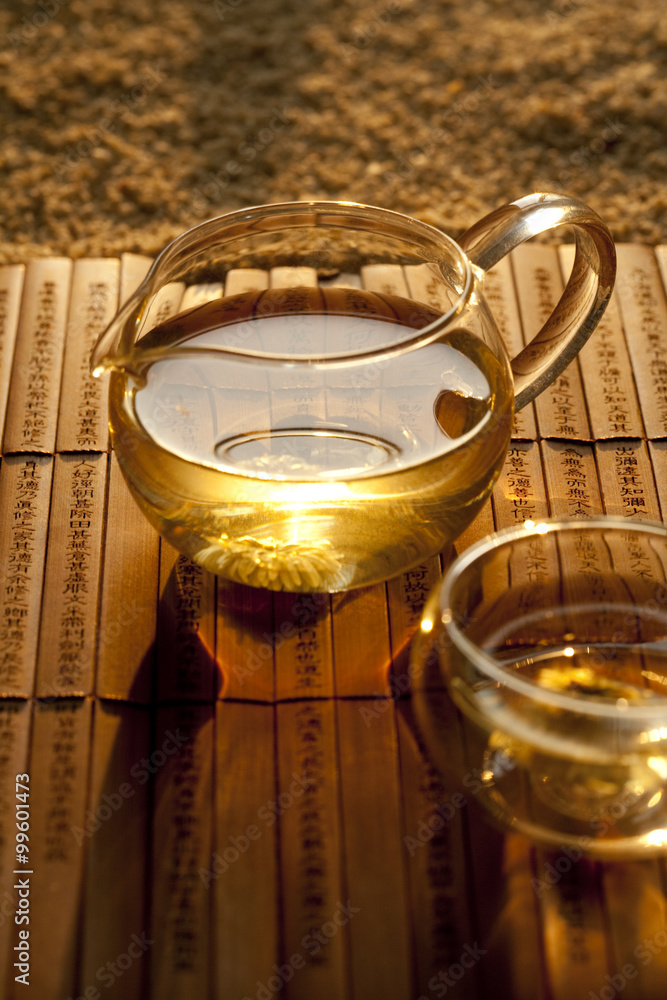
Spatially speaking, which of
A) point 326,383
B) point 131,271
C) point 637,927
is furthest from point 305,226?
point 637,927

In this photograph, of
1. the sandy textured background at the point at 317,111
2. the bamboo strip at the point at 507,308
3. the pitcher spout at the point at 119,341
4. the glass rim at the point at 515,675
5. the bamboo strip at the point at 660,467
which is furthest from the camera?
the sandy textured background at the point at 317,111

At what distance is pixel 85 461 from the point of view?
0.67 metres

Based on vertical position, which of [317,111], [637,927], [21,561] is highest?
[317,111]

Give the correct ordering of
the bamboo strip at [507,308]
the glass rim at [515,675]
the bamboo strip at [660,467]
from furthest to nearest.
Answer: the bamboo strip at [507,308] < the bamboo strip at [660,467] < the glass rim at [515,675]

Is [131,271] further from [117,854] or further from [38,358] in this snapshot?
[117,854]

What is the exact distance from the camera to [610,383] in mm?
726

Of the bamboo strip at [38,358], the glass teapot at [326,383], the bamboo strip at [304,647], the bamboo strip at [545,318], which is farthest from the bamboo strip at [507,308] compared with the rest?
the bamboo strip at [38,358]

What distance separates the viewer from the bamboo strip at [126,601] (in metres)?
0.54

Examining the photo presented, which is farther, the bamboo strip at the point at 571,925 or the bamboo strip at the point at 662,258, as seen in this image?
the bamboo strip at the point at 662,258

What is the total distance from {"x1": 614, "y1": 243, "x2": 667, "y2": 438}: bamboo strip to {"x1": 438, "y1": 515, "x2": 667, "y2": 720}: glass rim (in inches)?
7.5

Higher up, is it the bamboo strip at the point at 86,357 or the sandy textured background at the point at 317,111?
the sandy textured background at the point at 317,111

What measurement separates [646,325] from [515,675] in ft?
1.26

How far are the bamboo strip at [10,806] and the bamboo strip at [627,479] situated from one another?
0.38 metres

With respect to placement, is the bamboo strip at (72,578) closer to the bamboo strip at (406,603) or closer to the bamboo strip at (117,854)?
the bamboo strip at (117,854)
